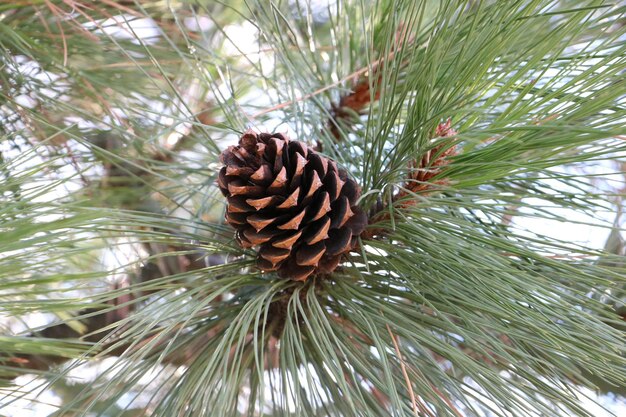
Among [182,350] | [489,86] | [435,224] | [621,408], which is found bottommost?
[621,408]

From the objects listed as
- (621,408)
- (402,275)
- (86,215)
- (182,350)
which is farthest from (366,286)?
(621,408)

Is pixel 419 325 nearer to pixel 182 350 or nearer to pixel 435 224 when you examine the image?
pixel 435 224

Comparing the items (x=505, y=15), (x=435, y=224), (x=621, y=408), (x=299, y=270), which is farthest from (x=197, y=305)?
(x=621, y=408)

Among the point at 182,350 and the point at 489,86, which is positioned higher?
the point at 489,86

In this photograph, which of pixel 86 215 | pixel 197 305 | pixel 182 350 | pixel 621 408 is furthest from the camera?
pixel 621 408

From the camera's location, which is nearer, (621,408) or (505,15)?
(505,15)

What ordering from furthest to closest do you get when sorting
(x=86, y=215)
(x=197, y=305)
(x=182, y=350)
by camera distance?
1. (x=182, y=350)
2. (x=197, y=305)
3. (x=86, y=215)
